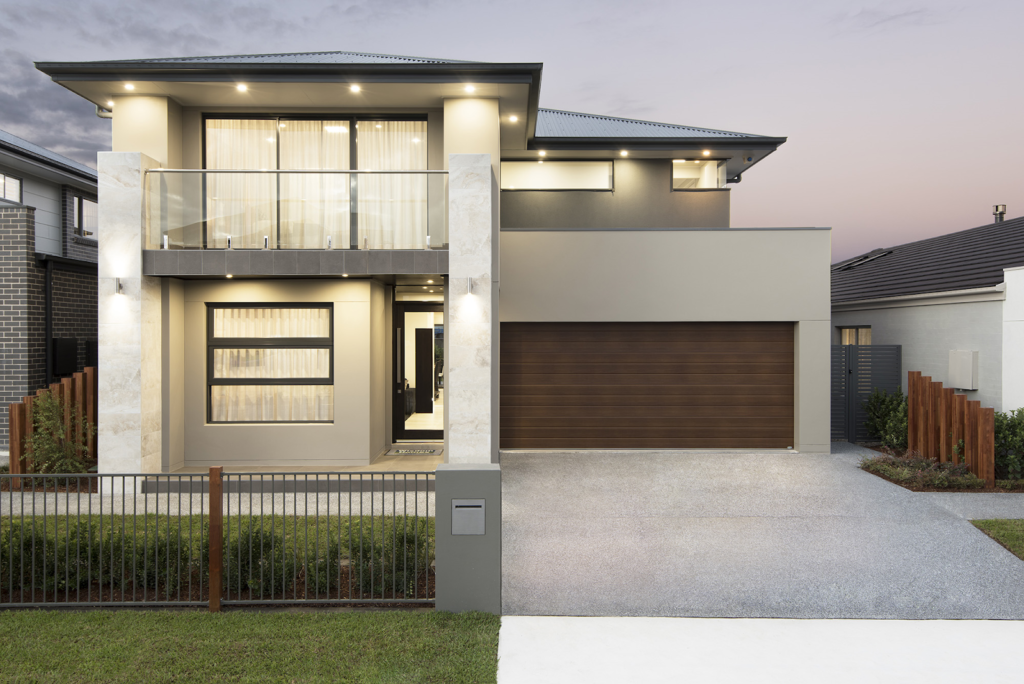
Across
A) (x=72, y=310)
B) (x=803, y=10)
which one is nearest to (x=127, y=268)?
(x=72, y=310)

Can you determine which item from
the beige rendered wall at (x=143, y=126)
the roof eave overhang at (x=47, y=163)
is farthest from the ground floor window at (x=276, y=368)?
the roof eave overhang at (x=47, y=163)

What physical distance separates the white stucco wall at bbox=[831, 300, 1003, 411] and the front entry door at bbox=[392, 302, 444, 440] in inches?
400

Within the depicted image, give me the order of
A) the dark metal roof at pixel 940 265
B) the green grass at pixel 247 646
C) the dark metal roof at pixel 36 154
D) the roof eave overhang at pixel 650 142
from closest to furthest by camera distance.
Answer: the green grass at pixel 247 646 < the dark metal roof at pixel 940 265 < the roof eave overhang at pixel 650 142 < the dark metal roof at pixel 36 154

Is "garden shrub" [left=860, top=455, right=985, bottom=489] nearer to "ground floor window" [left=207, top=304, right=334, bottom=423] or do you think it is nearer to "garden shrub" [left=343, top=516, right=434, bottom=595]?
"garden shrub" [left=343, top=516, right=434, bottom=595]

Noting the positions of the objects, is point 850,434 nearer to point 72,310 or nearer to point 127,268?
point 127,268

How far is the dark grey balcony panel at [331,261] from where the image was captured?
8.70 meters

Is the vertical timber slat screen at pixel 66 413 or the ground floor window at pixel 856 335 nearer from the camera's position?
the vertical timber slat screen at pixel 66 413

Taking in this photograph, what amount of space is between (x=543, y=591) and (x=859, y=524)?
4.33 metres

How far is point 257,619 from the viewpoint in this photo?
4.54 meters

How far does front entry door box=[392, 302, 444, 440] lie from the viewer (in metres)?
11.3

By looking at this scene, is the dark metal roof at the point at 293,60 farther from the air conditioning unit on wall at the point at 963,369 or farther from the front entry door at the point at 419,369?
the air conditioning unit on wall at the point at 963,369

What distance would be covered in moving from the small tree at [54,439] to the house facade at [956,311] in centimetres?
1576

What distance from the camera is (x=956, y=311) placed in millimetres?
11836

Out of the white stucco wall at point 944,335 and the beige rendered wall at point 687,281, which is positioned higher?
the beige rendered wall at point 687,281
